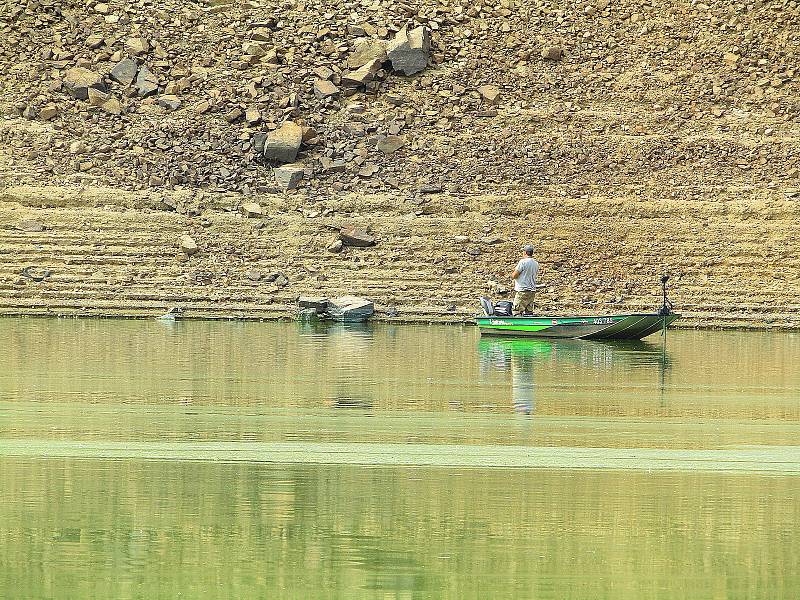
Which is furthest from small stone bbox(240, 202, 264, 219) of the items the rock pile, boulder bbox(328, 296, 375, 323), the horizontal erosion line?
the horizontal erosion line

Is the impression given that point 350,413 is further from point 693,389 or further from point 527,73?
point 527,73

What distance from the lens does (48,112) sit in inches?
1905

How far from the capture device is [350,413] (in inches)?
642

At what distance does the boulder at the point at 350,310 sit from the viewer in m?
36.0

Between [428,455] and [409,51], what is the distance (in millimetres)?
37095

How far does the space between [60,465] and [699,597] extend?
5.71 m

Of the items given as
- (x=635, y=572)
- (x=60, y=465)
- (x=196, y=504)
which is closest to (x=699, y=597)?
(x=635, y=572)

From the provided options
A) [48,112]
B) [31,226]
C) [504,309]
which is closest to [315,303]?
[504,309]

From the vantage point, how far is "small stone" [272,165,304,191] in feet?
146

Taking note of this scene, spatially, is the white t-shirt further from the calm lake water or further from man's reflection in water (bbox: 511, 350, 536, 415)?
the calm lake water

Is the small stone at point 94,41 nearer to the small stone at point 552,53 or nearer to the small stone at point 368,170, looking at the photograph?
the small stone at point 368,170

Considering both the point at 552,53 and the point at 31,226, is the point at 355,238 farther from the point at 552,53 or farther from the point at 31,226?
the point at 552,53

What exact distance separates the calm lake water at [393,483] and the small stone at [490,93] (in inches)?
1057

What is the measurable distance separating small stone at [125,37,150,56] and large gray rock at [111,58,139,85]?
0.68 metres
